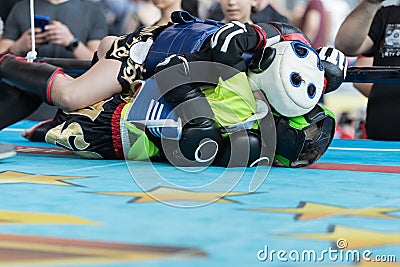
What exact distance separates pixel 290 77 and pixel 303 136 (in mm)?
183

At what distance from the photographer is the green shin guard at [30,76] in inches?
94.5

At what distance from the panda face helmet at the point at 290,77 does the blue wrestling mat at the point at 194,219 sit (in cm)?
19

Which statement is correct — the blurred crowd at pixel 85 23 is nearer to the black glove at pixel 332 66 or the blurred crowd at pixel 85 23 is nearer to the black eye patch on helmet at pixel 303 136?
the black glove at pixel 332 66

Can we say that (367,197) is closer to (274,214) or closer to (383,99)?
(274,214)

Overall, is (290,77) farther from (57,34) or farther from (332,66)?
(57,34)

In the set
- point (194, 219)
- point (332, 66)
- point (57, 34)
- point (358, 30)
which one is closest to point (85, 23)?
point (57, 34)

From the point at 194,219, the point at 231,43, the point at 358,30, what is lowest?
the point at 358,30

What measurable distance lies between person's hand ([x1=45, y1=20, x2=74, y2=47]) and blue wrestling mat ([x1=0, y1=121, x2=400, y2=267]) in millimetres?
1667

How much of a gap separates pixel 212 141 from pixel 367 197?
0.56 metres

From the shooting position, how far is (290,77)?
6.84 ft

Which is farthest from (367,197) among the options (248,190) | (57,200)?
(57,200)

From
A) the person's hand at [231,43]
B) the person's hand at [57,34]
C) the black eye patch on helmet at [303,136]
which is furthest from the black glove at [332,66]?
the person's hand at [57,34]

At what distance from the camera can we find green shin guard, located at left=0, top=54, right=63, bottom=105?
2400mm

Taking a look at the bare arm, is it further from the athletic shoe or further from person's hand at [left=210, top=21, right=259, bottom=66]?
the athletic shoe
